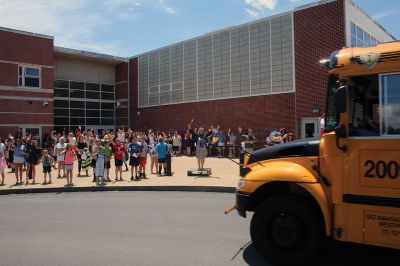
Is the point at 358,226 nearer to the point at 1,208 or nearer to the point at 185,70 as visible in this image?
the point at 1,208

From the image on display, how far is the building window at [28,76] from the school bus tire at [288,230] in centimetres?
2702

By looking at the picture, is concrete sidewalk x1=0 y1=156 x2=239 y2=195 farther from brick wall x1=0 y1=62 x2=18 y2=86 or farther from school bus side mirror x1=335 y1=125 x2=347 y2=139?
brick wall x1=0 y1=62 x2=18 y2=86

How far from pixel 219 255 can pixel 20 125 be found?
26.0 meters

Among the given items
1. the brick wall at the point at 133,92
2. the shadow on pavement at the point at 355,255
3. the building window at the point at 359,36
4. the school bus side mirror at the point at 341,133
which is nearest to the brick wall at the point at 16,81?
the brick wall at the point at 133,92

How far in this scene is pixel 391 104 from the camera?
14.8ft

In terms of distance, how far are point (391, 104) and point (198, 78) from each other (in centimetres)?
2579

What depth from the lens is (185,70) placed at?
30891 mm

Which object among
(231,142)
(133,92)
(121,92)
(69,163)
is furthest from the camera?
(121,92)

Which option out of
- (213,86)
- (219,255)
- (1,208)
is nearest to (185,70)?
(213,86)

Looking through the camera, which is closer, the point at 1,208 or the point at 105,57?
the point at 1,208

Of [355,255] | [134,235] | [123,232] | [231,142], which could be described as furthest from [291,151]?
[231,142]

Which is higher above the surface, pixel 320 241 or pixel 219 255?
pixel 320 241

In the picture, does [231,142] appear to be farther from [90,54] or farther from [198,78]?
[90,54]

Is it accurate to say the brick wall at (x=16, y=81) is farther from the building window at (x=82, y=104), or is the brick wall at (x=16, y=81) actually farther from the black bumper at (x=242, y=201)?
the black bumper at (x=242, y=201)
